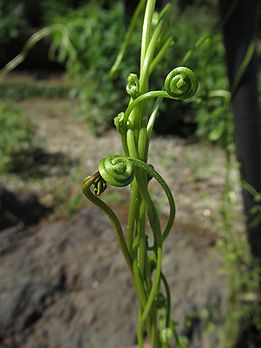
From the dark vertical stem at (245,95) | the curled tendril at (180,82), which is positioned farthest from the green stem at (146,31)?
the dark vertical stem at (245,95)

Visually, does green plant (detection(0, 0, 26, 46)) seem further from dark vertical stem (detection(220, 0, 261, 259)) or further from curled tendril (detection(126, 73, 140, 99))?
curled tendril (detection(126, 73, 140, 99))

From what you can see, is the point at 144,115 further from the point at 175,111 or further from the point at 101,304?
the point at 175,111

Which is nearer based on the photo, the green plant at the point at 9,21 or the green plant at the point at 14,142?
the green plant at the point at 14,142

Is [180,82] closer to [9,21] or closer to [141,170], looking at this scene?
[141,170]

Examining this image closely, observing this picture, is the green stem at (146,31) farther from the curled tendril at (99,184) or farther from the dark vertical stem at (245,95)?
the dark vertical stem at (245,95)

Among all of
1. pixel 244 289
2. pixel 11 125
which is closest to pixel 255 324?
pixel 244 289

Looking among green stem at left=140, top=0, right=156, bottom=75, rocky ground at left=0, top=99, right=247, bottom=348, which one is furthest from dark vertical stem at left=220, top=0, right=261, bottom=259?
green stem at left=140, top=0, right=156, bottom=75

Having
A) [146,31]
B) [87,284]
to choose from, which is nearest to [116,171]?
[146,31]
